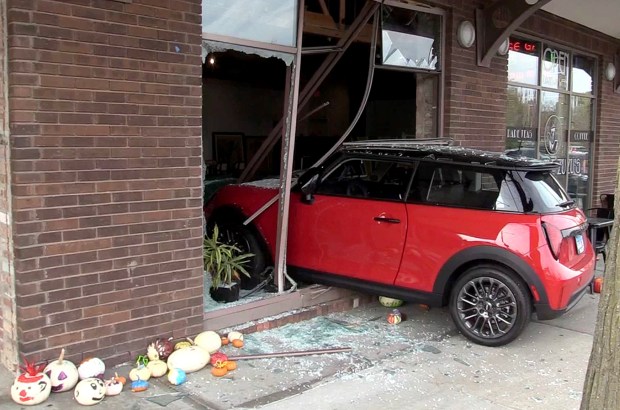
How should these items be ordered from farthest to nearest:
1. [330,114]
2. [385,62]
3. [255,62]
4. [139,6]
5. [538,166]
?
[330,114] < [255,62] < [385,62] < [538,166] < [139,6]

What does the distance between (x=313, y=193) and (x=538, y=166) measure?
211 centimetres

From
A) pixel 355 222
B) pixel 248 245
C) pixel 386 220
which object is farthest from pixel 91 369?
pixel 386 220

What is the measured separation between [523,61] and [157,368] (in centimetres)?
735

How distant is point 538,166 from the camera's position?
5.13 meters

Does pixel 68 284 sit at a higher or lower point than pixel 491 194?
lower

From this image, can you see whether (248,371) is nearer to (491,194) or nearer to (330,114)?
(491,194)

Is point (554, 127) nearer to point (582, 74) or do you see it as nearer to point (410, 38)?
point (582, 74)

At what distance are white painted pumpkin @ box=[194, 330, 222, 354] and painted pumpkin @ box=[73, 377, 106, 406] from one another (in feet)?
3.05

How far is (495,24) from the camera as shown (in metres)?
7.73

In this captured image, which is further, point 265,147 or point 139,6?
point 265,147

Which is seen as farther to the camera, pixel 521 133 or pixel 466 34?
pixel 521 133

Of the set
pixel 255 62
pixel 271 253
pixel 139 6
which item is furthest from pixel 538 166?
pixel 255 62

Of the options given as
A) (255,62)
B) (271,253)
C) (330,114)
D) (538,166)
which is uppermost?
(255,62)

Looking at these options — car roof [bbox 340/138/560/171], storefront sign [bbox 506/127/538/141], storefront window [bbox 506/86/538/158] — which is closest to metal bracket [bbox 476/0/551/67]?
storefront window [bbox 506/86/538/158]
